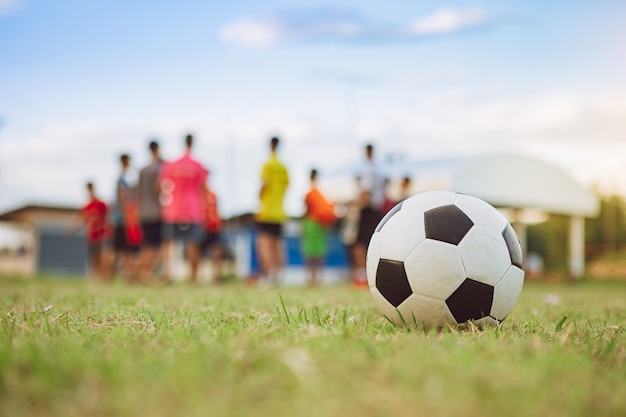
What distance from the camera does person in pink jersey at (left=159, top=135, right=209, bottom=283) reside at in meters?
10.1

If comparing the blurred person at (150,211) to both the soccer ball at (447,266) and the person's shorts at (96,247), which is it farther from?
the soccer ball at (447,266)

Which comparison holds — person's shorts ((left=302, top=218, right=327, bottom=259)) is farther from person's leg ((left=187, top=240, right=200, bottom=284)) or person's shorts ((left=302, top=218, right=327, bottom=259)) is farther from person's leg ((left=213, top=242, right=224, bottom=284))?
person's leg ((left=187, top=240, right=200, bottom=284))

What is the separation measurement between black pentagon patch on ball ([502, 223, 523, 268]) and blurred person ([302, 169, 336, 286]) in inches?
306

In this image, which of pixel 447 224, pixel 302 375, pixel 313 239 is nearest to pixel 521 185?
pixel 313 239

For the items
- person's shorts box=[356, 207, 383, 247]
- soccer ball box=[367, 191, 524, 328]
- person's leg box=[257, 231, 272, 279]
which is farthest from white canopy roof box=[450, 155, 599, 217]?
soccer ball box=[367, 191, 524, 328]

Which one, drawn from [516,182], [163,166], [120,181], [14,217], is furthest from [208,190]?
[14,217]

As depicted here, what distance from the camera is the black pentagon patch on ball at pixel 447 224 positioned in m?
3.34

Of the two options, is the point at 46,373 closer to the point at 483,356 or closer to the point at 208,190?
the point at 483,356

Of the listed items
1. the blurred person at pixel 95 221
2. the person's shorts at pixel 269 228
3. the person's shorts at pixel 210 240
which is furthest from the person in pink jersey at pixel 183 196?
the blurred person at pixel 95 221

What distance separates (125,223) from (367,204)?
181 inches

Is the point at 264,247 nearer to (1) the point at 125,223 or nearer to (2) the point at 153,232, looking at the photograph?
(2) the point at 153,232

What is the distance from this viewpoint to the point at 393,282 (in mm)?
3426

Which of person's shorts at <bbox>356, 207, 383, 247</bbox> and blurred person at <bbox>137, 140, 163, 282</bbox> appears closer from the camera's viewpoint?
person's shorts at <bbox>356, 207, 383, 247</bbox>

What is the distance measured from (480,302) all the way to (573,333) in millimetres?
497
